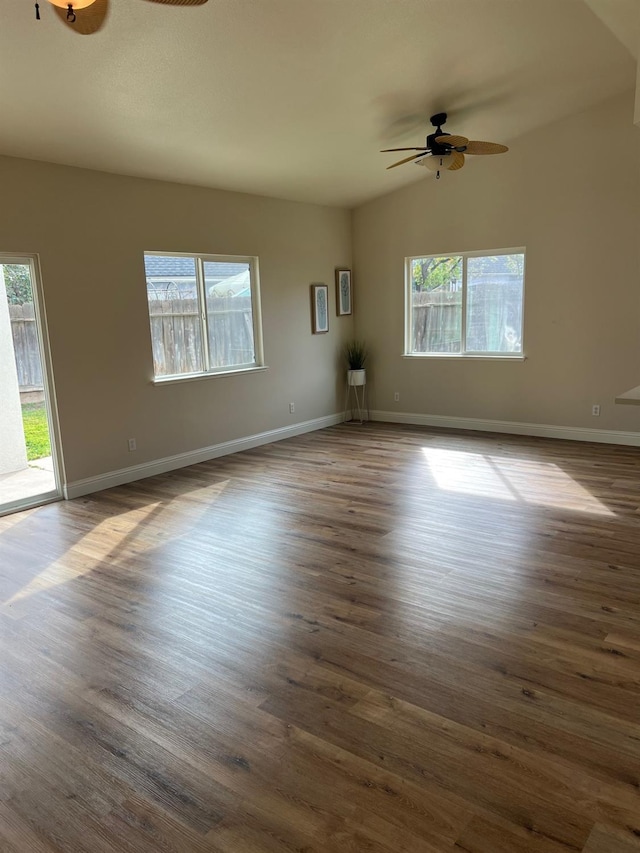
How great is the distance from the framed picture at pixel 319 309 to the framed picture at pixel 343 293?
0.22 metres

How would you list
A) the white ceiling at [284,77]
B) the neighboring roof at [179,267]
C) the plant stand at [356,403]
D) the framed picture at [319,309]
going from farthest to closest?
1. the plant stand at [356,403]
2. the framed picture at [319,309]
3. the neighboring roof at [179,267]
4. the white ceiling at [284,77]

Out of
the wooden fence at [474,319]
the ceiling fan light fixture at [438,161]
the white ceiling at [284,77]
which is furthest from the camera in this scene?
the wooden fence at [474,319]

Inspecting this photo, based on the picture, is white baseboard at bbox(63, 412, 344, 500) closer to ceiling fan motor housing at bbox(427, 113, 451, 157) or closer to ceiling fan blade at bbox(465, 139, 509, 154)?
ceiling fan motor housing at bbox(427, 113, 451, 157)

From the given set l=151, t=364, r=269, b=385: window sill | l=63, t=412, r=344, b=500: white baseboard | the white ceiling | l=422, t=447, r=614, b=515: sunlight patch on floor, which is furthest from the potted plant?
the white ceiling

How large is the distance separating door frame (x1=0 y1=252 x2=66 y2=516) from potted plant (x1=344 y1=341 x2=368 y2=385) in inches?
155

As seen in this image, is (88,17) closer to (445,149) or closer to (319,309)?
(445,149)

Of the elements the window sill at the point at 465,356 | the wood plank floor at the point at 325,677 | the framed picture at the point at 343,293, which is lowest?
the wood plank floor at the point at 325,677

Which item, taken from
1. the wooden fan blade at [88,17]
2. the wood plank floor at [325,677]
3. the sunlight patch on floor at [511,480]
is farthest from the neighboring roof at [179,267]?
the wooden fan blade at [88,17]

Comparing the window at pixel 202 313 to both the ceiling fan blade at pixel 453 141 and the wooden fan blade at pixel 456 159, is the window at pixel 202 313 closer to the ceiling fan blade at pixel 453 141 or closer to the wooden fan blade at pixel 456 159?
the wooden fan blade at pixel 456 159

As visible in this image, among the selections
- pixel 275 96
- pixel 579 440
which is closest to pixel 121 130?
pixel 275 96

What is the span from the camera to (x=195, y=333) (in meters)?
6.18

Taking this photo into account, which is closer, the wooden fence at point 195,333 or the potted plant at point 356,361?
the wooden fence at point 195,333

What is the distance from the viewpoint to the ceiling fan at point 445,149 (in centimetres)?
499

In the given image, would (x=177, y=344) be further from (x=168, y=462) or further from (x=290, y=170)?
(x=290, y=170)
